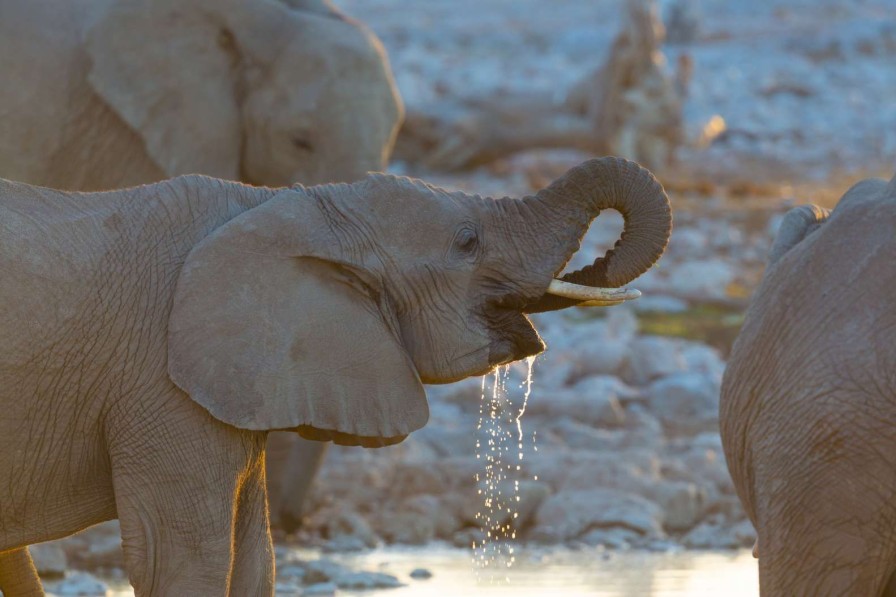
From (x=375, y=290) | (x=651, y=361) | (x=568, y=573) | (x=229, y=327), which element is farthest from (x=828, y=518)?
(x=651, y=361)

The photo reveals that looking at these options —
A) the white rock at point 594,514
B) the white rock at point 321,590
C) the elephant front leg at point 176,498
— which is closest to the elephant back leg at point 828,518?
the elephant front leg at point 176,498

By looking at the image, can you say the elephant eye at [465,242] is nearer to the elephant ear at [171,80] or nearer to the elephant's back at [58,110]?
the elephant ear at [171,80]

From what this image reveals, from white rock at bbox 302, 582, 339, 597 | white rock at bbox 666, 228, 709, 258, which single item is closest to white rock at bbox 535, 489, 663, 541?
white rock at bbox 302, 582, 339, 597

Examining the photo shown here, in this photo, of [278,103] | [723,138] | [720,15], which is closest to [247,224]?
[278,103]

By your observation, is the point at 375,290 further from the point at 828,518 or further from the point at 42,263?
the point at 828,518

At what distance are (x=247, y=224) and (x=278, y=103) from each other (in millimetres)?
3073

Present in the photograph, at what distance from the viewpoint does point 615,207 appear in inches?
162

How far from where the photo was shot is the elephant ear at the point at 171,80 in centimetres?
695

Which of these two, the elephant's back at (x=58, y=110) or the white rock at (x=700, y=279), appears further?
the white rock at (x=700, y=279)

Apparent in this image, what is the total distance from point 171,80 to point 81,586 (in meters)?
1.96

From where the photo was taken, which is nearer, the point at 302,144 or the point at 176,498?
the point at 176,498

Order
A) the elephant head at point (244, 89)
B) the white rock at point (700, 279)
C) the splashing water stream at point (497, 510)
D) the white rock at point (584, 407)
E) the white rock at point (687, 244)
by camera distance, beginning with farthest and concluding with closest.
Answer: the white rock at point (687, 244)
the white rock at point (700, 279)
the white rock at point (584, 407)
the elephant head at point (244, 89)
the splashing water stream at point (497, 510)

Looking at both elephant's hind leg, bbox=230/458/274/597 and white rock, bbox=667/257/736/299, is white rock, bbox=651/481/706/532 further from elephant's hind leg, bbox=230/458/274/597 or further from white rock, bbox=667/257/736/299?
white rock, bbox=667/257/736/299

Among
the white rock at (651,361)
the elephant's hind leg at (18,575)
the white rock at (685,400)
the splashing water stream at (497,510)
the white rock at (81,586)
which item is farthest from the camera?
the white rock at (651,361)
